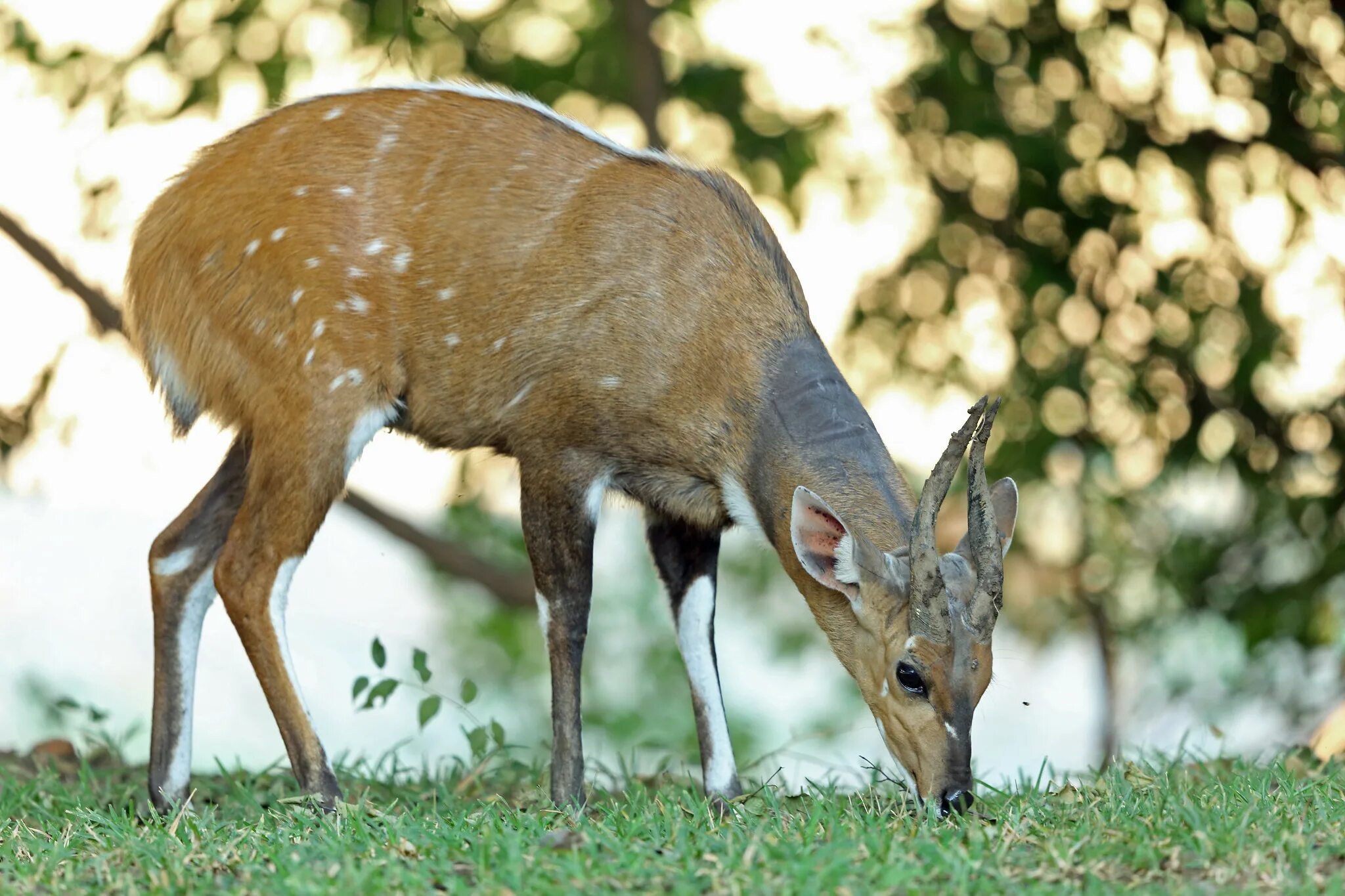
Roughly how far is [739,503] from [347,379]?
1378 millimetres

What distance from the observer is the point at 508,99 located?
6285 millimetres

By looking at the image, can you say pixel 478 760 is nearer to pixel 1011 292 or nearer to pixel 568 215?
pixel 568 215

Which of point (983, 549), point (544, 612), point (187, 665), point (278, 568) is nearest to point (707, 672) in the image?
point (544, 612)

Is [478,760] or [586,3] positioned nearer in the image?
[478,760]

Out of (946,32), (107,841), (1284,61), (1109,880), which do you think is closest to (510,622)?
(946,32)

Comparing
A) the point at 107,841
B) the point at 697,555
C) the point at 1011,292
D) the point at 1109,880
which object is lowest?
the point at 107,841

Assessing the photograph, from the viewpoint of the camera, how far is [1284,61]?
8.22 metres

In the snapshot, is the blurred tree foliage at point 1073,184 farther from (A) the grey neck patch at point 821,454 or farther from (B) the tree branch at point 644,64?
(A) the grey neck patch at point 821,454

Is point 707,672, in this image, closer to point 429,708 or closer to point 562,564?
point 562,564

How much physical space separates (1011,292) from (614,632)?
5.26 meters

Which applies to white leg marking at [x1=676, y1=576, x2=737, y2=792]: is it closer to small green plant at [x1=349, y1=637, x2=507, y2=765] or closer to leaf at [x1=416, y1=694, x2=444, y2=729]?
small green plant at [x1=349, y1=637, x2=507, y2=765]

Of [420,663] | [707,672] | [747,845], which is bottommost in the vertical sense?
[747,845]

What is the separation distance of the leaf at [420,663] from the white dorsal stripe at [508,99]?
1918 millimetres

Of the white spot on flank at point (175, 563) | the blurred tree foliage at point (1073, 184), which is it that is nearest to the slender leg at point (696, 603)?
the white spot on flank at point (175, 563)
